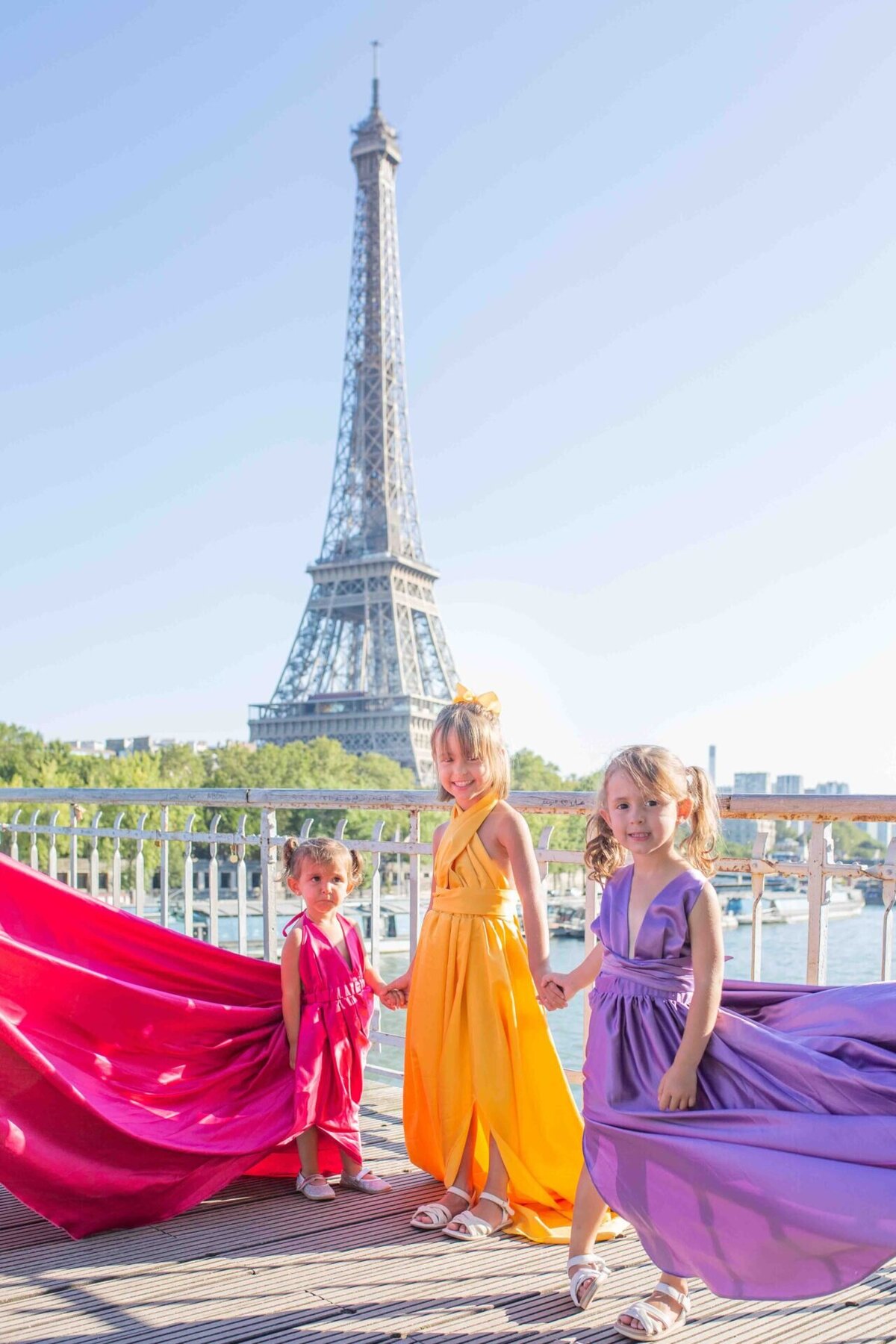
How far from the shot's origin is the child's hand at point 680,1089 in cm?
256

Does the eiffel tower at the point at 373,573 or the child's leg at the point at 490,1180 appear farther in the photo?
the eiffel tower at the point at 373,573

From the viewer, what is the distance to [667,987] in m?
2.72

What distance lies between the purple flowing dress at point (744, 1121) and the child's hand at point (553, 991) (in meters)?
0.17

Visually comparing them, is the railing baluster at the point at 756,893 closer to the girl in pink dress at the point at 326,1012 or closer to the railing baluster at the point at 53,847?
the girl in pink dress at the point at 326,1012

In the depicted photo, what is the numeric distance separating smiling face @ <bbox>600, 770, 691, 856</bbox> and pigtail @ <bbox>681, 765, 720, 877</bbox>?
0.09ft

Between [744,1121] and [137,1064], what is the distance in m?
1.91

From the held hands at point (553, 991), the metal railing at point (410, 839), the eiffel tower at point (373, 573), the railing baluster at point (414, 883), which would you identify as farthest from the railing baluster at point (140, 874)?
the eiffel tower at point (373, 573)

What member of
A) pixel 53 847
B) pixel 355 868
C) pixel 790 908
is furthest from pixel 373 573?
pixel 355 868

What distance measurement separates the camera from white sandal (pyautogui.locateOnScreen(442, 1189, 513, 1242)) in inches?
126

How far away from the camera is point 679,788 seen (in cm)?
280

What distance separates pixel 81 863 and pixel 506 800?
46.5 feet

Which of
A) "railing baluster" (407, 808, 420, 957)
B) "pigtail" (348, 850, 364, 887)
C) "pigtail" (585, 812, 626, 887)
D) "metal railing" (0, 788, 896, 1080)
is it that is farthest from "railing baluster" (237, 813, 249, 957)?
"pigtail" (585, 812, 626, 887)

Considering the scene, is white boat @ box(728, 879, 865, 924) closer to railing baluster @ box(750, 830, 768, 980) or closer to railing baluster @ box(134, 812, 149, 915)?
railing baluster @ box(134, 812, 149, 915)

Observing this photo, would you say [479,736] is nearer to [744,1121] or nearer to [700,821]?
[700,821]
